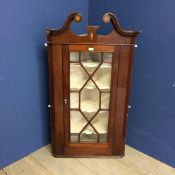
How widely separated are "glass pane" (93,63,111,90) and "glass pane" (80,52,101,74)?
53mm

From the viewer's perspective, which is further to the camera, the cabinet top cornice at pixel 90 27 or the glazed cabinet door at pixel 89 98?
the glazed cabinet door at pixel 89 98

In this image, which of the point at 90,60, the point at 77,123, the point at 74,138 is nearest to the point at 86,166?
the point at 74,138

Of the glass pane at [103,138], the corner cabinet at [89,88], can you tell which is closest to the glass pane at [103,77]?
the corner cabinet at [89,88]

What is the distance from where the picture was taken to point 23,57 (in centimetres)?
183

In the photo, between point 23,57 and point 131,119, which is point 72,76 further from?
point 131,119

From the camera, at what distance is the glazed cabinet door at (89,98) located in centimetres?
177

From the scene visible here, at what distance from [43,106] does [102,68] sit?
27.3 inches

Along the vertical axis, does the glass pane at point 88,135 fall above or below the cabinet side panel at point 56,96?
below

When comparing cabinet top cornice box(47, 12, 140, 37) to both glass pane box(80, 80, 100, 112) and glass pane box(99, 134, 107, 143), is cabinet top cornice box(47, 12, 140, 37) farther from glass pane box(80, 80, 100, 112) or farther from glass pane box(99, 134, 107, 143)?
glass pane box(99, 134, 107, 143)

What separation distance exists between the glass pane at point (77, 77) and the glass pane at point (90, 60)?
0.05 m

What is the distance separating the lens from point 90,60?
182 centimetres

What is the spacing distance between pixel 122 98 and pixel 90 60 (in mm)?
412

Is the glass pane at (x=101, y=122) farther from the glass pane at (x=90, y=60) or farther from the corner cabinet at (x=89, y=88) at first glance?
the glass pane at (x=90, y=60)

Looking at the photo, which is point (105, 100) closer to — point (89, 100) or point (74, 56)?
point (89, 100)
